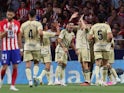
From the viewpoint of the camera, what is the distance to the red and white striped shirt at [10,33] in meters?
17.6

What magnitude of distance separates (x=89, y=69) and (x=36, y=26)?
3760 millimetres

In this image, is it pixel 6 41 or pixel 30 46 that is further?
pixel 30 46

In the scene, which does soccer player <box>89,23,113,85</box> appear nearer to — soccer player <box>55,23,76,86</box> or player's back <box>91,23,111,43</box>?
player's back <box>91,23,111,43</box>

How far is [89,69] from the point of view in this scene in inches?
900

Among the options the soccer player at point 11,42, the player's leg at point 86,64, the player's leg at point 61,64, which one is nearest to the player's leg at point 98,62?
the player's leg at point 86,64

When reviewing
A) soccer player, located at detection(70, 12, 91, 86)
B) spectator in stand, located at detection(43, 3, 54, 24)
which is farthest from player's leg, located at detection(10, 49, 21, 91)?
spectator in stand, located at detection(43, 3, 54, 24)

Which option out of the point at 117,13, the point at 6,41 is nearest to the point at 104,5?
the point at 117,13

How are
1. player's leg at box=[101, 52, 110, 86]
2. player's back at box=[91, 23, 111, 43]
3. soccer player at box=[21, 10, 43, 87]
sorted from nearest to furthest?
soccer player at box=[21, 10, 43, 87]
player's back at box=[91, 23, 111, 43]
player's leg at box=[101, 52, 110, 86]

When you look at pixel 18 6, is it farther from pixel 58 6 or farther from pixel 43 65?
pixel 43 65

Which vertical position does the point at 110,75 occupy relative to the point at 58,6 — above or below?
below

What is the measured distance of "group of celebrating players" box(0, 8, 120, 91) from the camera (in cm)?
1778

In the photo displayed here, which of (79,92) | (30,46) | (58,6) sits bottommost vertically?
(79,92)

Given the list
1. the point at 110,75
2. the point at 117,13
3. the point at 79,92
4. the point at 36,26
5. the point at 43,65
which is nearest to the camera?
the point at 79,92

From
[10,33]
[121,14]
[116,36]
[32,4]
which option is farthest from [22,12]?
[10,33]
